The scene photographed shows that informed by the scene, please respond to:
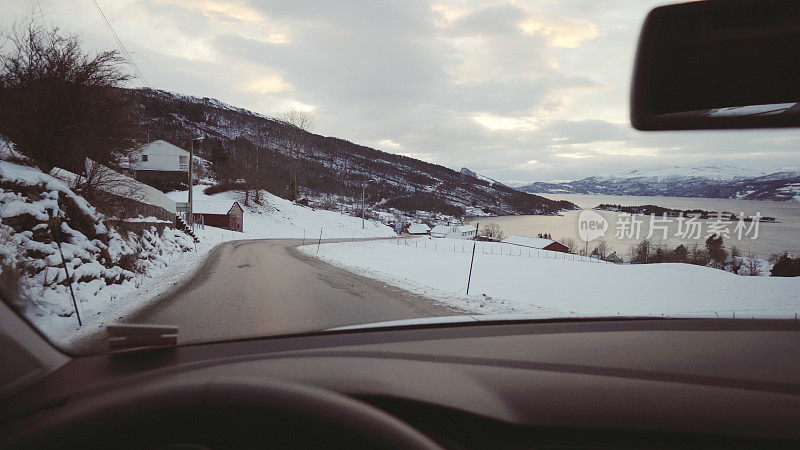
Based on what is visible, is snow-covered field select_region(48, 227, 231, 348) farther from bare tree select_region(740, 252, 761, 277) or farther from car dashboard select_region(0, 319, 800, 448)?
bare tree select_region(740, 252, 761, 277)

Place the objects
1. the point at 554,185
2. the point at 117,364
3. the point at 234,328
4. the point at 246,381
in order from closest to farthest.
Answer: the point at 246,381, the point at 117,364, the point at 234,328, the point at 554,185

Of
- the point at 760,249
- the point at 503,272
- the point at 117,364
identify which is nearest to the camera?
the point at 117,364

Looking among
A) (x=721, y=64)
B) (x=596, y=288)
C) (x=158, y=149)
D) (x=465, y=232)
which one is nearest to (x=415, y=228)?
(x=158, y=149)

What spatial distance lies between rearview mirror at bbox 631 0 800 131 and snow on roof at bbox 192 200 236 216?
157ft

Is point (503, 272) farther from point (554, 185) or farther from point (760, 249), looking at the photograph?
point (760, 249)

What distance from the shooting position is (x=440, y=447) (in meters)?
1.19

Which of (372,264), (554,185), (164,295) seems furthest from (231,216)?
(554,185)

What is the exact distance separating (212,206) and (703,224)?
49255 millimetres

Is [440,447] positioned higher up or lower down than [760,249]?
lower down

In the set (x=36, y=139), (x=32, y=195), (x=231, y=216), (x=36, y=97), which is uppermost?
(x=36, y=97)

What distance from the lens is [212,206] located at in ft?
150

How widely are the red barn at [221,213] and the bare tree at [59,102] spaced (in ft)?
138

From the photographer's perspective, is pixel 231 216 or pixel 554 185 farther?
pixel 231 216

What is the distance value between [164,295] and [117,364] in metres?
4.49
